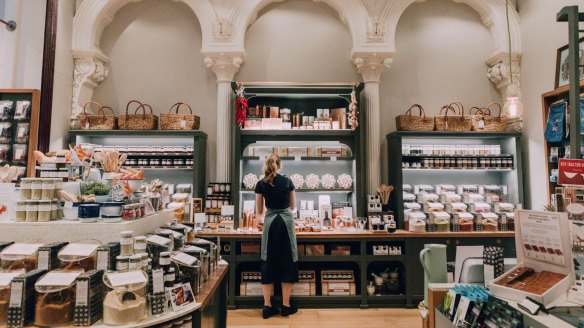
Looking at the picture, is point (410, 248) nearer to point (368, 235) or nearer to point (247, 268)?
point (368, 235)

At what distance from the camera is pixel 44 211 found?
7.06 feet

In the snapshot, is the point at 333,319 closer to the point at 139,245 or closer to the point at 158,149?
the point at 139,245

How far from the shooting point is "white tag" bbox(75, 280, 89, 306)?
170 centimetres

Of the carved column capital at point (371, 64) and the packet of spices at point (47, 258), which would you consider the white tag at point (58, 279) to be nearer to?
the packet of spices at point (47, 258)

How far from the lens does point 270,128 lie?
471cm

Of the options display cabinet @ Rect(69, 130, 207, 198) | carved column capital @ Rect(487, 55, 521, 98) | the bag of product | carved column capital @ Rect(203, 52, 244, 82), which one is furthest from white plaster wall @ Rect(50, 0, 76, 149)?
the bag of product

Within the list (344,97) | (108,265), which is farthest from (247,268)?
(108,265)

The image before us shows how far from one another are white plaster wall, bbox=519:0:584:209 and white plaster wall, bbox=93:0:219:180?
4.45 meters

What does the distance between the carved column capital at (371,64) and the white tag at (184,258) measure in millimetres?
3866

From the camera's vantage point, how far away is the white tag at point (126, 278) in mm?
1725

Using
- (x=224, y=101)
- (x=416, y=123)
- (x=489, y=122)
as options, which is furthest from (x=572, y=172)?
(x=224, y=101)

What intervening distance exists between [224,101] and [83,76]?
2.03m

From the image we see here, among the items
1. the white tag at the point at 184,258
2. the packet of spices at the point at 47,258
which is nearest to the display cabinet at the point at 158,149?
the white tag at the point at 184,258

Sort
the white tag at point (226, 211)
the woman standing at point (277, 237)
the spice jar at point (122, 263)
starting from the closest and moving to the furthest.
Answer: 1. the spice jar at point (122, 263)
2. the woman standing at point (277, 237)
3. the white tag at point (226, 211)
